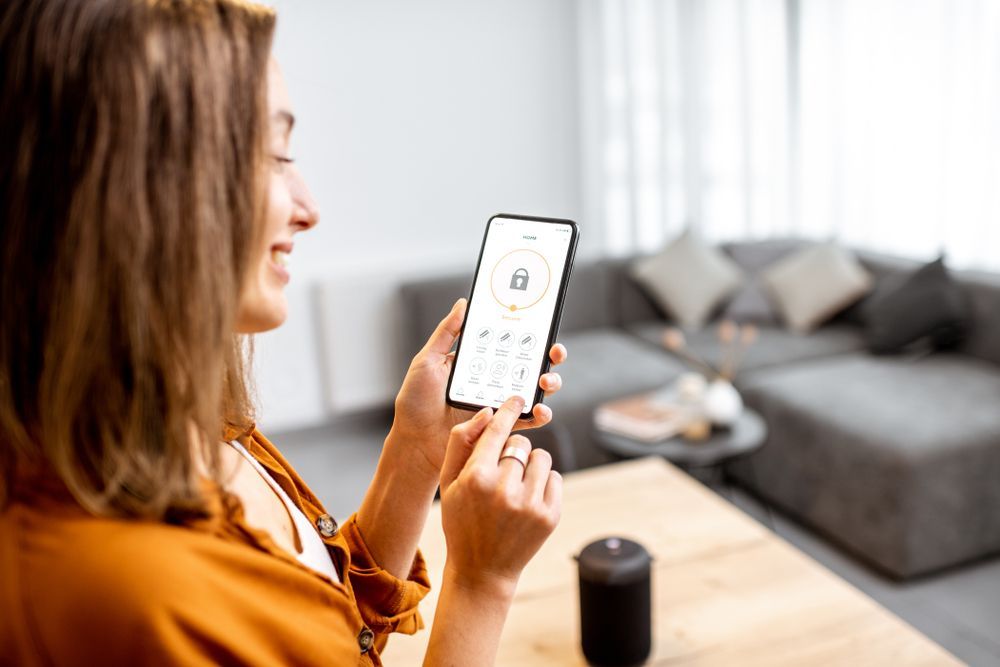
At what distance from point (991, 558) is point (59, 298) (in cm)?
271

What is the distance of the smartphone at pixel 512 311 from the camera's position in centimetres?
91

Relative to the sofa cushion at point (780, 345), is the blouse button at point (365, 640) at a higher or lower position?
higher

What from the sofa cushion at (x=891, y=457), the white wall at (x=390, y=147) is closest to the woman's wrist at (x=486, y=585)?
the sofa cushion at (x=891, y=457)

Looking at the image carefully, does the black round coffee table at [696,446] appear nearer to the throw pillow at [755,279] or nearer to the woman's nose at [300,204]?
the throw pillow at [755,279]

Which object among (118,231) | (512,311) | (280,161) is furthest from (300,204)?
(512,311)

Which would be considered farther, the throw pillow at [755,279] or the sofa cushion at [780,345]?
the throw pillow at [755,279]

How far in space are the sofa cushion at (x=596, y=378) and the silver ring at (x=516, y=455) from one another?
202 cm

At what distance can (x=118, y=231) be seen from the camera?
53 centimetres

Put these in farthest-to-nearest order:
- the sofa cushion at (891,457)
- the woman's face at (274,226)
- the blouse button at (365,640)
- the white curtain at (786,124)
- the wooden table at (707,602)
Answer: the white curtain at (786,124) < the sofa cushion at (891,457) < the wooden table at (707,602) < the blouse button at (365,640) < the woman's face at (274,226)

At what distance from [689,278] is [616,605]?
117 inches

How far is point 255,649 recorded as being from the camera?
561 millimetres

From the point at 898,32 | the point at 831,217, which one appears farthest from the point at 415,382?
the point at 831,217

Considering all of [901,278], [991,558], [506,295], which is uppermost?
[506,295]

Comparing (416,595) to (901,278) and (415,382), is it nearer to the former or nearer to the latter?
(415,382)
